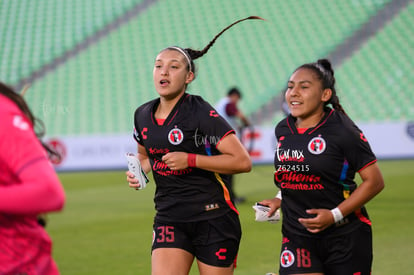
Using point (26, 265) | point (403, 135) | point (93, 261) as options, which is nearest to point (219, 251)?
point (26, 265)

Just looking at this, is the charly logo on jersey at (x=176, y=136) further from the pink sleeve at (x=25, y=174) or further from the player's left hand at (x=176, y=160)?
the pink sleeve at (x=25, y=174)

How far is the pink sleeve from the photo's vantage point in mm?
2178

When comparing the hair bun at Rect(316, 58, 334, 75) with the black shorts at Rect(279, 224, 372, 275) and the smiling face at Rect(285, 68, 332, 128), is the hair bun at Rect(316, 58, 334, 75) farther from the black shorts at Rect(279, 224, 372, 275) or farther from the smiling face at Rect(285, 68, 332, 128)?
the black shorts at Rect(279, 224, 372, 275)

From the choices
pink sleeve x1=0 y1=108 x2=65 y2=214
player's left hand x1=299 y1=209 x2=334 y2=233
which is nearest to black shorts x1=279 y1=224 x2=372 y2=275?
player's left hand x1=299 y1=209 x2=334 y2=233

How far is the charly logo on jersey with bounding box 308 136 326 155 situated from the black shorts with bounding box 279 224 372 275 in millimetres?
545

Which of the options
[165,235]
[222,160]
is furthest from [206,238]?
[222,160]

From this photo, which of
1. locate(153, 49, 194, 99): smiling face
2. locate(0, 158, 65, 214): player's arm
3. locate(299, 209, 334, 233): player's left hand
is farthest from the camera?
locate(153, 49, 194, 99): smiling face

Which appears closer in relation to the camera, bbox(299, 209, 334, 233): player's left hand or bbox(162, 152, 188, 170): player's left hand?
bbox(299, 209, 334, 233): player's left hand

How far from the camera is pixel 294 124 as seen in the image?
4.30 metres

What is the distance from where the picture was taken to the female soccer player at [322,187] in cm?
394

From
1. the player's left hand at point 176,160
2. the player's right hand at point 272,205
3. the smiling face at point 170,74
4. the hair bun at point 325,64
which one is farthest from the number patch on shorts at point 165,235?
the hair bun at point 325,64

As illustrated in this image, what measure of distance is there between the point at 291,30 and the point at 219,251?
20.7 meters

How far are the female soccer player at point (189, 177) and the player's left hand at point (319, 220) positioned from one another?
564 millimetres

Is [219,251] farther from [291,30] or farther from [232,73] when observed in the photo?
[291,30]
